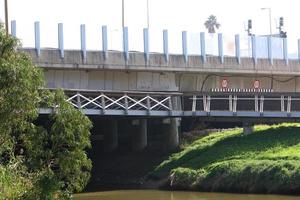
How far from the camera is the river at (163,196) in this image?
86.1 feet

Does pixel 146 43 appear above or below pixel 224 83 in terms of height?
above

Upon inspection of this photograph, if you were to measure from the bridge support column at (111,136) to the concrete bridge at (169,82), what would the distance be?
0.07m

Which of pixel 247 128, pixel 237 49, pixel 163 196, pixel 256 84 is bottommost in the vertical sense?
pixel 163 196

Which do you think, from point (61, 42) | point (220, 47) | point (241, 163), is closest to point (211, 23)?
point (220, 47)

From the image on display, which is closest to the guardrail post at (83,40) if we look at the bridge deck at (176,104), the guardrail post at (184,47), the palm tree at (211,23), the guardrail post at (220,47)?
the bridge deck at (176,104)

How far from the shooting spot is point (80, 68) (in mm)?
35312

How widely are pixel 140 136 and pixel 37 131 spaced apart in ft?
78.0

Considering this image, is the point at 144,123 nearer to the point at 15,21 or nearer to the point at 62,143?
the point at 15,21

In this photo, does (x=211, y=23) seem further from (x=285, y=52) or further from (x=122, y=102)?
(x=122, y=102)

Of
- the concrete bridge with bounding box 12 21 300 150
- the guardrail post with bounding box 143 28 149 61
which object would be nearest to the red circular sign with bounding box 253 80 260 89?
the concrete bridge with bounding box 12 21 300 150

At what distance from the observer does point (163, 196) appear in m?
28.6

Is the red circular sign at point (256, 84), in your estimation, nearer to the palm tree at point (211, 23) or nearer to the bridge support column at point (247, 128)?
the bridge support column at point (247, 128)

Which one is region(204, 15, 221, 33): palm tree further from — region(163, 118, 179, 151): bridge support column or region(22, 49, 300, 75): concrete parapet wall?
region(163, 118, 179, 151): bridge support column

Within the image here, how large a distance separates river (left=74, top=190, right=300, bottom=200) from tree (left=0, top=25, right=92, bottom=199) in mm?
11506
